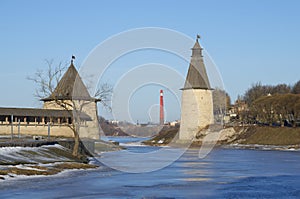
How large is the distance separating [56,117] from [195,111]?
85.3 feet

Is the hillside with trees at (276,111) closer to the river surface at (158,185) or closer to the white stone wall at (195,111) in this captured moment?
the white stone wall at (195,111)

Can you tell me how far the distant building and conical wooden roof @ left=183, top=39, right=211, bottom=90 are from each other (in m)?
19.8

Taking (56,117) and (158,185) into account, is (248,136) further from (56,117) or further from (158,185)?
(158,185)

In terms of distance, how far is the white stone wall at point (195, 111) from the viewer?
226ft

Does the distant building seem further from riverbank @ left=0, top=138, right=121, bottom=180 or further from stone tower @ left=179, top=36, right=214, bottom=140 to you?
stone tower @ left=179, top=36, right=214, bottom=140

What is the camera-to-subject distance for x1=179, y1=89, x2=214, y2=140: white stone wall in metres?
69.0

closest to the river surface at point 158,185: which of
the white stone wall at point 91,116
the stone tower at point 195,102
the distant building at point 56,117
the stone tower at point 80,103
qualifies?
the distant building at point 56,117

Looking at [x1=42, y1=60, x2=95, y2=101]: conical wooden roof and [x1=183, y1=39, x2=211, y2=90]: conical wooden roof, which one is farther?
[x1=183, y1=39, x2=211, y2=90]: conical wooden roof

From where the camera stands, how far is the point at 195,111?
6944cm

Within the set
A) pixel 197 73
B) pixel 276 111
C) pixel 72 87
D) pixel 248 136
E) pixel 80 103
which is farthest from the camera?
pixel 276 111

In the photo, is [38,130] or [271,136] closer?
[38,130]

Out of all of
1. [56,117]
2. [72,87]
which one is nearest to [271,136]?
[72,87]

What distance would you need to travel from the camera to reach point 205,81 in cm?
6975

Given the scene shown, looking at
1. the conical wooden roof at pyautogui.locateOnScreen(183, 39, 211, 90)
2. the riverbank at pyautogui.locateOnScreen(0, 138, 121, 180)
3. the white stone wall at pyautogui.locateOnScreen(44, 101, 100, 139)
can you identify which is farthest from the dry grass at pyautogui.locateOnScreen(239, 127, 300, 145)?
the riverbank at pyautogui.locateOnScreen(0, 138, 121, 180)
